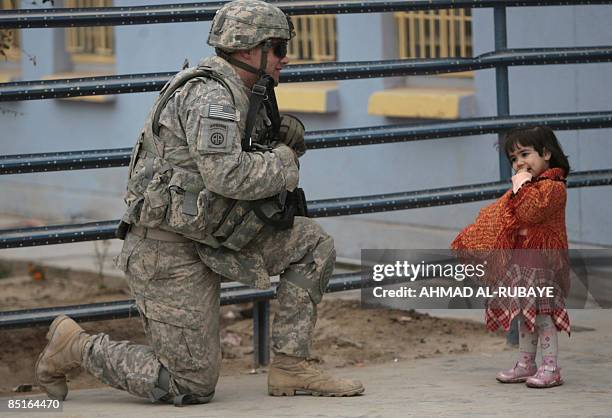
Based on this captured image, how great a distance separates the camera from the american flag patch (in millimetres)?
4586

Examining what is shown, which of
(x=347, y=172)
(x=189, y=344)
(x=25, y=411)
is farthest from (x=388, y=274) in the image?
(x=347, y=172)

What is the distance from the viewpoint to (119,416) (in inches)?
183

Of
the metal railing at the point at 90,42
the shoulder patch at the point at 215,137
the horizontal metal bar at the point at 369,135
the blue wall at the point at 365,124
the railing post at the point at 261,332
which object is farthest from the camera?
the metal railing at the point at 90,42

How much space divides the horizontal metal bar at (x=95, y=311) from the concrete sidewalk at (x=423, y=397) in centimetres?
29

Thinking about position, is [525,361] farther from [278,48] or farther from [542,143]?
[278,48]

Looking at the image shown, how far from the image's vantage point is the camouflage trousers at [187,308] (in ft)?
15.8

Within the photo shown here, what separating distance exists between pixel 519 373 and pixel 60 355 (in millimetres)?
1697

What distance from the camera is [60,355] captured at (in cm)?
493

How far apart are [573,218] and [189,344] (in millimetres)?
3519

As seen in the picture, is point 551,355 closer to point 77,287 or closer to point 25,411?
point 25,411

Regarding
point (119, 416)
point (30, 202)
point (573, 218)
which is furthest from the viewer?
point (30, 202)

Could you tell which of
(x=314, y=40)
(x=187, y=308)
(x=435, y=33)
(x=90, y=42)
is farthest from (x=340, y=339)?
(x=90, y=42)

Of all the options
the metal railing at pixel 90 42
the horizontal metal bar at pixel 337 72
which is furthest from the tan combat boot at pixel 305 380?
the metal railing at pixel 90 42

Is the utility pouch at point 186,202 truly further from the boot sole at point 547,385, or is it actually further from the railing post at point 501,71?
the railing post at point 501,71
